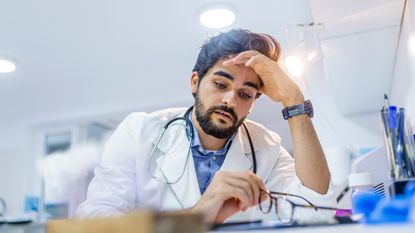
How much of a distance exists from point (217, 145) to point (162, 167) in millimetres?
168

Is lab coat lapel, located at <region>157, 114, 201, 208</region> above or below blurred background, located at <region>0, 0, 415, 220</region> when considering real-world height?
below

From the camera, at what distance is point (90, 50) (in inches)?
66.7

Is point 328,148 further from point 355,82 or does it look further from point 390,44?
point 390,44

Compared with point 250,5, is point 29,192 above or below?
below

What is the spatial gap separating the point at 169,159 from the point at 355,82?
816 mm

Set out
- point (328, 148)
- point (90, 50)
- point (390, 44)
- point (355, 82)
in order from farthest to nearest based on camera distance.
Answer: point (90, 50), point (328, 148), point (355, 82), point (390, 44)

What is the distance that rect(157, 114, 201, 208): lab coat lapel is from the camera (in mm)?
917

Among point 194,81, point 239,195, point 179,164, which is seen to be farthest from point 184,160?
point 239,195

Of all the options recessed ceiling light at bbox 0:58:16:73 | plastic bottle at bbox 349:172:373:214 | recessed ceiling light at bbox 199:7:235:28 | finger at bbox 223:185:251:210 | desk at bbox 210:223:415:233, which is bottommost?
desk at bbox 210:223:415:233

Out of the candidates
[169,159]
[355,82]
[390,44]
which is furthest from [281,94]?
[355,82]

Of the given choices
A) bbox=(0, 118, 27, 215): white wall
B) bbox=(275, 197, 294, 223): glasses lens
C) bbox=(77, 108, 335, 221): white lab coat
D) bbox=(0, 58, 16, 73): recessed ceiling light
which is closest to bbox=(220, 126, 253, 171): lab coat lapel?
bbox=(77, 108, 335, 221): white lab coat

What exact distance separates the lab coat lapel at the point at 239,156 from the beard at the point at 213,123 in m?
0.04

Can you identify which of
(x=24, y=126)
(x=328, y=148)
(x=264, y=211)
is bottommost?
(x=264, y=211)

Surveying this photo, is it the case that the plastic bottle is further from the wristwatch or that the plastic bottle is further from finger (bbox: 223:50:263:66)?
finger (bbox: 223:50:263:66)
